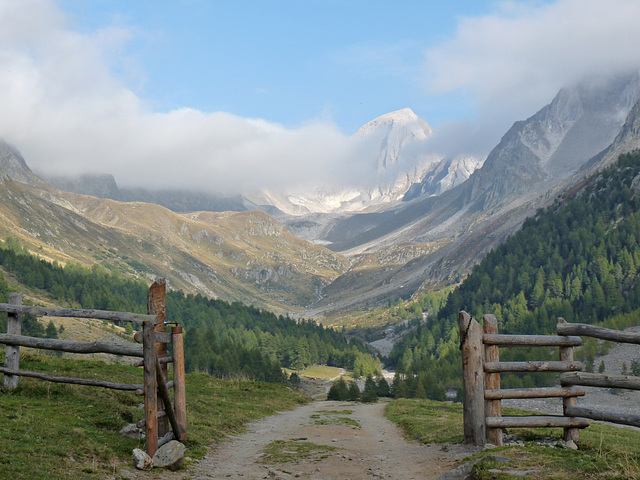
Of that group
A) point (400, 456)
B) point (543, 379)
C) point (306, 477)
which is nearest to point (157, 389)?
point (306, 477)

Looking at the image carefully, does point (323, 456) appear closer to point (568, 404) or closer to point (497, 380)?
point (497, 380)

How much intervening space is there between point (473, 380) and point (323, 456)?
657cm

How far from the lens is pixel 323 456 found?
20.6 m

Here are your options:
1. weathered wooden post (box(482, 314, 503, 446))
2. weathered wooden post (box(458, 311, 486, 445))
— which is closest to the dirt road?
weathered wooden post (box(458, 311, 486, 445))

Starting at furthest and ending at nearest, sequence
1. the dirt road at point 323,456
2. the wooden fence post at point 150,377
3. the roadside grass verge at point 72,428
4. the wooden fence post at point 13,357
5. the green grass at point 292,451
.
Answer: the wooden fence post at point 13,357
the green grass at point 292,451
the dirt road at point 323,456
the wooden fence post at point 150,377
the roadside grass verge at point 72,428

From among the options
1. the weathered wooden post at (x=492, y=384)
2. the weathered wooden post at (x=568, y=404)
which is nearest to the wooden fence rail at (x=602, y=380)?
the weathered wooden post at (x=568, y=404)

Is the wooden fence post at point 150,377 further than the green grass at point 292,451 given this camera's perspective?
No

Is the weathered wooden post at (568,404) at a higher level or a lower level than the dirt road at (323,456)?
higher

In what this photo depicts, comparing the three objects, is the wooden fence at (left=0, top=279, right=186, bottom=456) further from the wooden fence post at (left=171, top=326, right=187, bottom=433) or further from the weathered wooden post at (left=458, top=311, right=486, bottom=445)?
the weathered wooden post at (left=458, top=311, right=486, bottom=445)

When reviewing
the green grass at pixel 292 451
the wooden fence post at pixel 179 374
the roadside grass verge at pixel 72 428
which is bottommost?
the green grass at pixel 292 451

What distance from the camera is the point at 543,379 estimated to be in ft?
430

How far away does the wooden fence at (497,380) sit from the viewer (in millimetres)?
18219

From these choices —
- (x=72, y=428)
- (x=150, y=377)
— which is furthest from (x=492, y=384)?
(x=72, y=428)

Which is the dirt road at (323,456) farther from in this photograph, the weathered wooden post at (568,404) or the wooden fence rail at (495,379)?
the weathered wooden post at (568,404)
